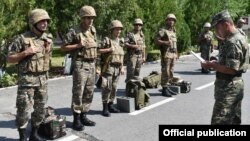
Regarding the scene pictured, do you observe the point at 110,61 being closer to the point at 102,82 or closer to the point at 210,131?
the point at 102,82

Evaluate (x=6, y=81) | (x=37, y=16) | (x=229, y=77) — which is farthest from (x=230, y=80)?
(x=6, y=81)

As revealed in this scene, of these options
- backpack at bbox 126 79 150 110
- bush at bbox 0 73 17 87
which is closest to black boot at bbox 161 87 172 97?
backpack at bbox 126 79 150 110

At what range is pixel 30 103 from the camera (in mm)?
6430

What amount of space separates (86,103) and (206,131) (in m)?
2.97

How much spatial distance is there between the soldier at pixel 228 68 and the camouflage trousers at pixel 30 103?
261 cm

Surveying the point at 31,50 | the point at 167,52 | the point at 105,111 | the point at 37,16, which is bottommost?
the point at 105,111

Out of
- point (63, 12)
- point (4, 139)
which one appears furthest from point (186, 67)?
point (4, 139)

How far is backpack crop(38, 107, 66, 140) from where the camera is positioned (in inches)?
270

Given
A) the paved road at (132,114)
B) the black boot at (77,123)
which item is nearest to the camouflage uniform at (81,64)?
the black boot at (77,123)

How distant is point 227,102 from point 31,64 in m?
2.93

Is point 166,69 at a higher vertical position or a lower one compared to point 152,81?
higher

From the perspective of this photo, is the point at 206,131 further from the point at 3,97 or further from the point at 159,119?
the point at 3,97

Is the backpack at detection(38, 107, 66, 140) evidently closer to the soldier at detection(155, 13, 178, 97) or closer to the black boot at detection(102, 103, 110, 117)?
the black boot at detection(102, 103, 110, 117)

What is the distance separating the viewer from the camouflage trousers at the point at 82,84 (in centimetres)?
730
